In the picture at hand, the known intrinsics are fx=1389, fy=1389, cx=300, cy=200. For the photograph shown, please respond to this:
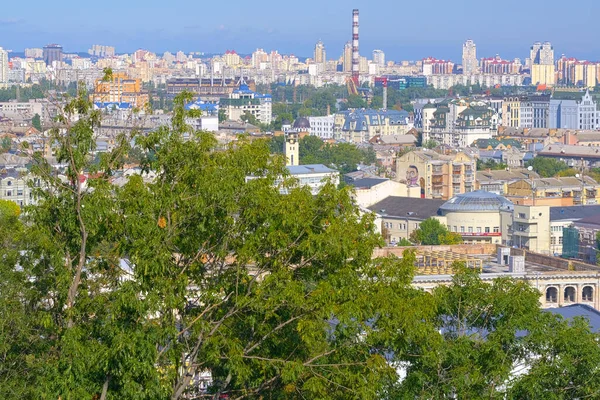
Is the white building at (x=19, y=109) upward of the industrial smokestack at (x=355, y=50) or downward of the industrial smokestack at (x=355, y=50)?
downward

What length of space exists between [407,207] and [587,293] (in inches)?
465

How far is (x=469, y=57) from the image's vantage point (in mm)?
152875

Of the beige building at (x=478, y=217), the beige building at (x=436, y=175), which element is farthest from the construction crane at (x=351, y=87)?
the beige building at (x=478, y=217)

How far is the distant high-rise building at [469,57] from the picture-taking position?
149000 millimetres

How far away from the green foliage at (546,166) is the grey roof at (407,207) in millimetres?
12831

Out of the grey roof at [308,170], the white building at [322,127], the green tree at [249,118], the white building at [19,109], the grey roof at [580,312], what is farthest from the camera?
the green tree at [249,118]

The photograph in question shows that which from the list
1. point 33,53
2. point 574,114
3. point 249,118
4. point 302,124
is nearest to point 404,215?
point 302,124

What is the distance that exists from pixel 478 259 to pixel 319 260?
1263 cm

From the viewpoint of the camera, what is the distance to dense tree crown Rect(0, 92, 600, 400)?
25.9ft

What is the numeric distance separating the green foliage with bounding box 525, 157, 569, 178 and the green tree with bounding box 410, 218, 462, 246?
53.0 ft

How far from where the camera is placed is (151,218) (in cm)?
801

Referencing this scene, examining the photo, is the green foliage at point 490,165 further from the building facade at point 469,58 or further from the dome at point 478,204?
the building facade at point 469,58

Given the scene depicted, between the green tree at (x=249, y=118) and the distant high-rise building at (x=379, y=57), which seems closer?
the green tree at (x=249, y=118)

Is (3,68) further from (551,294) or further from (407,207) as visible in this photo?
(551,294)
